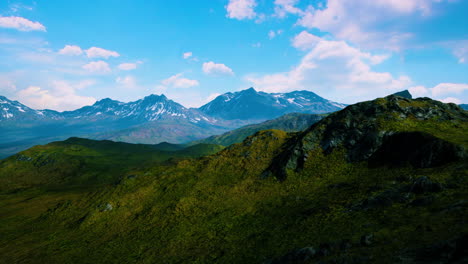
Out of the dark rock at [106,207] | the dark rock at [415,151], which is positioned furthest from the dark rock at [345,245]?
the dark rock at [106,207]

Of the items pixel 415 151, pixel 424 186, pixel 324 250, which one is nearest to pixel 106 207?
pixel 324 250

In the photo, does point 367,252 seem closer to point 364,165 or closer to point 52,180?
point 364,165

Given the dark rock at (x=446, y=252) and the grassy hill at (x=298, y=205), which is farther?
the grassy hill at (x=298, y=205)

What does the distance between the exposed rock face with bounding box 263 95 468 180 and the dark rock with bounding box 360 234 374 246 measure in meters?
20.7

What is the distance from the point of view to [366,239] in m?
21.9

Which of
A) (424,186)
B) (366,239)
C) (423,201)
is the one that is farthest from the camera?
(424,186)

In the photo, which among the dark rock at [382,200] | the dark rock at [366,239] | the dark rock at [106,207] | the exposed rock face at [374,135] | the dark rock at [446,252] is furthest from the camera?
the dark rock at [106,207]

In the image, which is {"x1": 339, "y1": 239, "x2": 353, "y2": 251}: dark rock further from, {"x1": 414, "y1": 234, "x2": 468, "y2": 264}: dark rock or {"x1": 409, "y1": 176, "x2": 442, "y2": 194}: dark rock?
{"x1": 409, "y1": 176, "x2": 442, "y2": 194}: dark rock

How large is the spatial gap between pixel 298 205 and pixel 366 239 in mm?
18482

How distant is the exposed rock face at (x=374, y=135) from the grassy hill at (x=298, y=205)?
0.23 metres

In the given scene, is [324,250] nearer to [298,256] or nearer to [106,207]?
[298,256]

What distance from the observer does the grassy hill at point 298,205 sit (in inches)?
898

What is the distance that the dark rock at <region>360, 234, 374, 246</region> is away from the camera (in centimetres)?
2145

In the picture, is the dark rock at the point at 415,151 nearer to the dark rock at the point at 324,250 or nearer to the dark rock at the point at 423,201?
the dark rock at the point at 423,201
